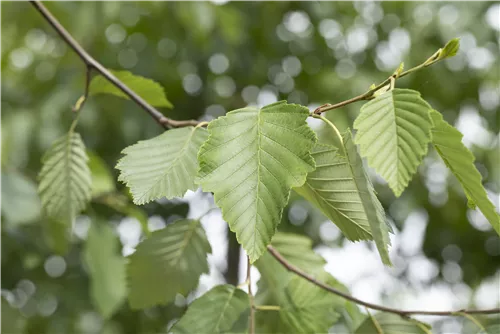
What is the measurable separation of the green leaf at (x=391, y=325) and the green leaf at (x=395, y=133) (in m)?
0.34

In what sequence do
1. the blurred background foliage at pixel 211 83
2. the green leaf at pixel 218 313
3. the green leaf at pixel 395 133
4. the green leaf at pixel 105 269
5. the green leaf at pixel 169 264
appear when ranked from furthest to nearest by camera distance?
1. the blurred background foliage at pixel 211 83
2. the green leaf at pixel 105 269
3. the green leaf at pixel 169 264
4. the green leaf at pixel 218 313
5. the green leaf at pixel 395 133

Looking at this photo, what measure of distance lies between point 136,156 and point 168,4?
1.91 meters

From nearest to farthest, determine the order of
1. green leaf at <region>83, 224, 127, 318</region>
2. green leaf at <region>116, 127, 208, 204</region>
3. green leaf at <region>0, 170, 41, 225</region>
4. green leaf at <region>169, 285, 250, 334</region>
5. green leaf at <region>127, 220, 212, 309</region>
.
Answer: green leaf at <region>116, 127, 208, 204</region> < green leaf at <region>169, 285, 250, 334</region> < green leaf at <region>127, 220, 212, 309</region> < green leaf at <region>0, 170, 41, 225</region> < green leaf at <region>83, 224, 127, 318</region>

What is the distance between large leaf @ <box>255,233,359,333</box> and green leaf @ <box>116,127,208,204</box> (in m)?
0.31

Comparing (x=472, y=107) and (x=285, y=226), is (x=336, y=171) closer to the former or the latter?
(x=285, y=226)

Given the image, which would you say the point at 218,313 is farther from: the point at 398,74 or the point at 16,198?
the point at 16,198

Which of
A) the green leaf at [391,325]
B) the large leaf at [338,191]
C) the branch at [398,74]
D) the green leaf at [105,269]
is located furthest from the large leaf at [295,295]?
the green leaf at [105,269]

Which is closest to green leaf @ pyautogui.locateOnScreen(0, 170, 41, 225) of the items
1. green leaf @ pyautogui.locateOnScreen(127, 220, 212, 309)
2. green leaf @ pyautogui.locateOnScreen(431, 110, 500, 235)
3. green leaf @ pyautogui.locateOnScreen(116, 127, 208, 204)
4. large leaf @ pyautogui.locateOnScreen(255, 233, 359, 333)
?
green leaf @ pyautogui.locateOnScreen(127, 220, 212, 309)

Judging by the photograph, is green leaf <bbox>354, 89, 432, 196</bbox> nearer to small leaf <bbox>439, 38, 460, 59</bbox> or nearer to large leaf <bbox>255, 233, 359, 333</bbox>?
small leaf <bbox>439, 38, 460, 59</bbox>

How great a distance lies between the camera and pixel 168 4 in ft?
7.95

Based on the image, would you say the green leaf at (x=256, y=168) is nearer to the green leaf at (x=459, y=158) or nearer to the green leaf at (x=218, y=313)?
the green leaf at (x=459, y=158)

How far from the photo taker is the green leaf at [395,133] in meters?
0.51

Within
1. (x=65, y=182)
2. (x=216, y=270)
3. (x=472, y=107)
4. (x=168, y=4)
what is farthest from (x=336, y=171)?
(x=216, y=270)

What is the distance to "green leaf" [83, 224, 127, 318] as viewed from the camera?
5.68 ft
